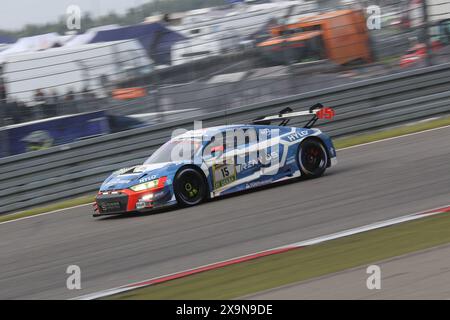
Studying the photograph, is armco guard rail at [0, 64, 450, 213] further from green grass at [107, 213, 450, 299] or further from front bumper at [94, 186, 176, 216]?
green grass at [107, 213, 450, 299]

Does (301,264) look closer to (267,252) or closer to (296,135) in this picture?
(267,252)

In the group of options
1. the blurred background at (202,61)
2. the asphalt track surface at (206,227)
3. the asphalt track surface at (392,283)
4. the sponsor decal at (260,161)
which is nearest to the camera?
the asphalt track surface at (392,283)

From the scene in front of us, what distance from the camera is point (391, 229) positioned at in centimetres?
842

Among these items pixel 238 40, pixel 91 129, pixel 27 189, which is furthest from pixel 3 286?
pixel 238 40

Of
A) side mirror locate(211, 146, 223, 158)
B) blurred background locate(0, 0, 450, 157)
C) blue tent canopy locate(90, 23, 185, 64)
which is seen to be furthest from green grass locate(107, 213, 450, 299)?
blue tent canopy locate(90, 23, 185, 64)

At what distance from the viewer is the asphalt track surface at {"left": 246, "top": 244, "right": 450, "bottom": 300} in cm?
584

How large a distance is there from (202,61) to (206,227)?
A: 6920 mm

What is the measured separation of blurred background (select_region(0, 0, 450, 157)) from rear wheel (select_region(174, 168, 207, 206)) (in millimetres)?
4371

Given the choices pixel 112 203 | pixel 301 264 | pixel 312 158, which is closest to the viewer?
pixel 301 264

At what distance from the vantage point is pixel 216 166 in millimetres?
11820

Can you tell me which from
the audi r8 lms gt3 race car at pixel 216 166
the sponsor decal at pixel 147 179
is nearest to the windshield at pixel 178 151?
the audi r8 lms gt3 race car at pixel 216 166

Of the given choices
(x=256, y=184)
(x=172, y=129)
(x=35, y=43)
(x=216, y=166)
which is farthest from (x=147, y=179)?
(x=35, y=43)

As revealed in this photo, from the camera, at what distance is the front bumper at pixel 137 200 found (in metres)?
11.4

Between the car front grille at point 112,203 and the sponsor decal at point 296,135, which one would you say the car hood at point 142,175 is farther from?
the sponsor decal at point 296,135
